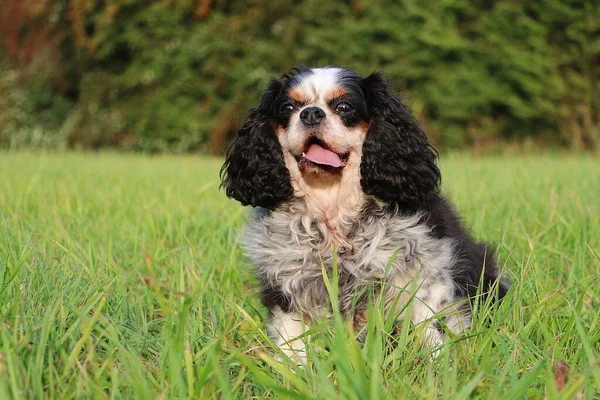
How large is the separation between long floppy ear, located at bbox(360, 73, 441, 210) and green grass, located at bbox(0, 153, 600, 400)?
46 centimetres

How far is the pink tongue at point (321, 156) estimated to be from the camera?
290 centimetres

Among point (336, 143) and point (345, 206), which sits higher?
point (336, 143)

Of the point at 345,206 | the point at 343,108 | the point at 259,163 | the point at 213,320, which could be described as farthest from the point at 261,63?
the point at 213,320

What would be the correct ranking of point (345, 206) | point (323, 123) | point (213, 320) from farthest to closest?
point (345, 206) → point (323, 123) → point (213, 320)

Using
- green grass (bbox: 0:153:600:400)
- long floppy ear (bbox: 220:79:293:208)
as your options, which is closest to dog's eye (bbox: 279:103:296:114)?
long floppy ear (bbox: 220:79:293:208)

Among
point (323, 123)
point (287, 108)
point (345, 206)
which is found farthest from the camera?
point (287, 108)

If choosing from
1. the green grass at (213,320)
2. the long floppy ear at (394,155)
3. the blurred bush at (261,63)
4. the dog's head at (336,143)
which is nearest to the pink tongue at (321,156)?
the dog's head at (336,143)

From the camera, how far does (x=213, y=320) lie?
98.0 inches

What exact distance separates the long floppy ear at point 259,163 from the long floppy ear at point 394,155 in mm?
371

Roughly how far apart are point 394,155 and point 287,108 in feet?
1.65

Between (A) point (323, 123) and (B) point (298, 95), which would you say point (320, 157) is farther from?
(B) point (298, 95)

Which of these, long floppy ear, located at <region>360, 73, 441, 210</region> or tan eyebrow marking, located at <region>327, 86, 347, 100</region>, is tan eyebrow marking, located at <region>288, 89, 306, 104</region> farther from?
long floppy ear, located at <region>360, 73, 441, 210</region>

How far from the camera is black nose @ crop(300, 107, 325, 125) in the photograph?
280cm

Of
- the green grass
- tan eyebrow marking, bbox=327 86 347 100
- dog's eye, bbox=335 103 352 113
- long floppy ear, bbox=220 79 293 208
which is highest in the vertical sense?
tan eyebrow marking, bbox=327 86 347 100
